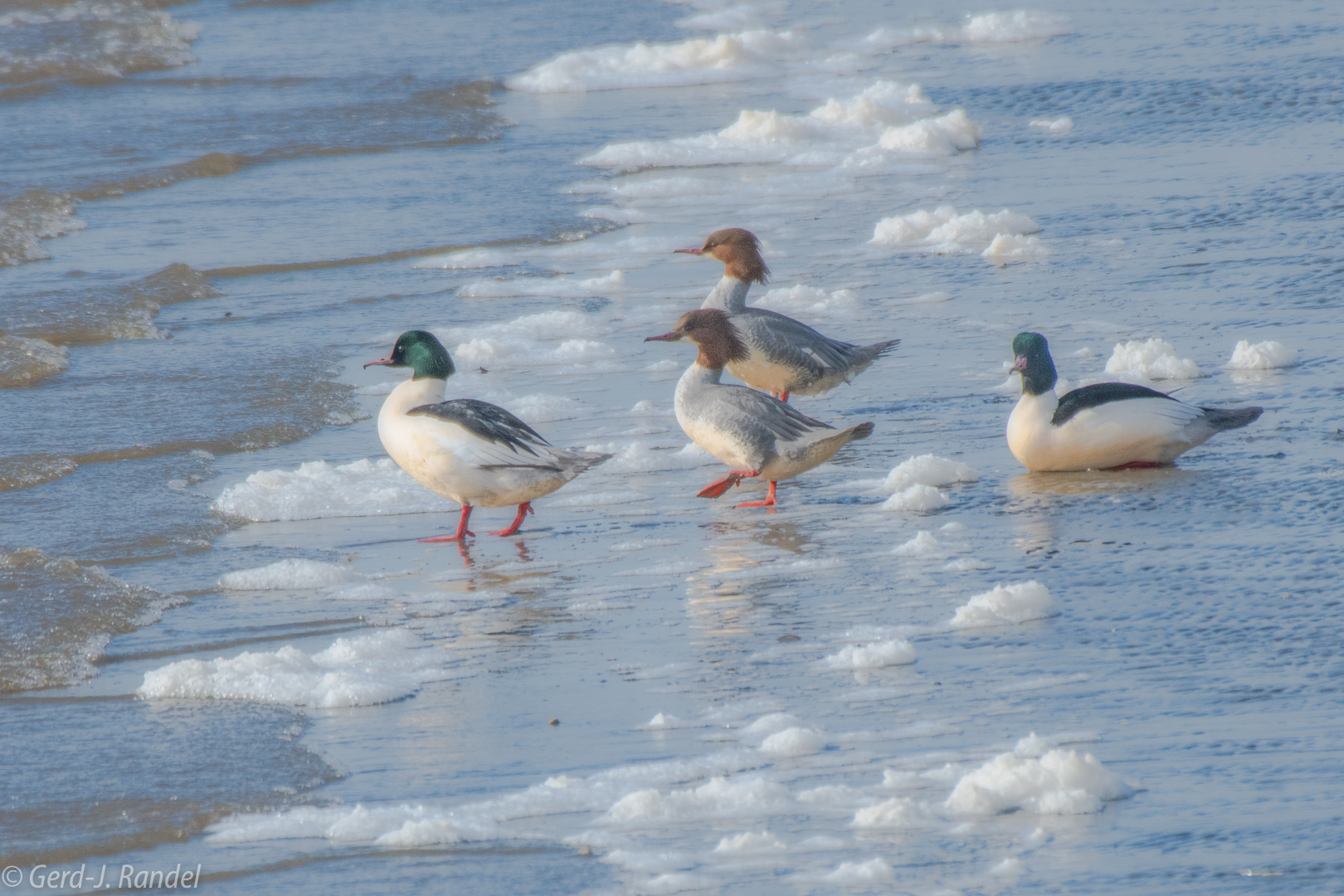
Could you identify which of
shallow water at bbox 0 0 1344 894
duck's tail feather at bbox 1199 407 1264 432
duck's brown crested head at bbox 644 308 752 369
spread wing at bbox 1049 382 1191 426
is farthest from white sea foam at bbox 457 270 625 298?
duck's tail feather at bbox 1199 407 1264 432

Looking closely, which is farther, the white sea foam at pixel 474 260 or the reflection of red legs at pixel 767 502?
the white sea foam at pixel 474 260

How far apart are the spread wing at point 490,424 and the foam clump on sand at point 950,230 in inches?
208

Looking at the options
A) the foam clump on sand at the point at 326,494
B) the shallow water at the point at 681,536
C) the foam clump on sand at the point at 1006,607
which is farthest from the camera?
the foam clump on sand at the point at 326,494

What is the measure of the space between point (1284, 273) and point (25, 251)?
9990 mm

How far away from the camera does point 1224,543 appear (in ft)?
20.1

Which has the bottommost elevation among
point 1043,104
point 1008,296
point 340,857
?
point 340,857

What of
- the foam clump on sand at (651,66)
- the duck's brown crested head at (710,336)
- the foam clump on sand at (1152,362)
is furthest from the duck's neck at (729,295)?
the foam clump on sand at (651,66)

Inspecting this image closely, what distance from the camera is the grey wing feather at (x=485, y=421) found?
7.21m

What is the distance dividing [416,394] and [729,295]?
2.66m

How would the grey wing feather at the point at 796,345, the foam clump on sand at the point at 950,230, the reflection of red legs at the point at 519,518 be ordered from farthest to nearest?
1. the foam clump on sand at the point at 950,230
2. the grey wing feather at the point at 796,345
3. the reflection of red legs at the point at 519,518

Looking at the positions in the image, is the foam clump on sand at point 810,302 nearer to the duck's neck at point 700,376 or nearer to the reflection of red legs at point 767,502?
the duck's neck at point 700,376

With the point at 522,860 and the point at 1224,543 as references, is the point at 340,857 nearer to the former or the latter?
the point at 522,860

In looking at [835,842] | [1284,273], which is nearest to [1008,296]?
[1284,273]

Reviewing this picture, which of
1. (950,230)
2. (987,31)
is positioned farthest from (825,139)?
(987,31)
